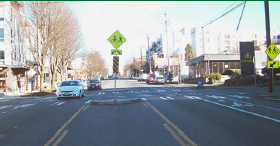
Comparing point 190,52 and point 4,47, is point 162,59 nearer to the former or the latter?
point 190,52

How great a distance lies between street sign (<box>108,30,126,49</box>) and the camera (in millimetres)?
14678

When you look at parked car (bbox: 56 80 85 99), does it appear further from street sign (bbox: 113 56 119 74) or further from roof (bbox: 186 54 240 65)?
roof (bbox: 186 54 240 65)

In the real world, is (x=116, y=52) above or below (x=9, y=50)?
below

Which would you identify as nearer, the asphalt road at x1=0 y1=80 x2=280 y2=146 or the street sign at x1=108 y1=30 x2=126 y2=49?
the asphalt road at x1=0 y1=80 x2=280 y2=146

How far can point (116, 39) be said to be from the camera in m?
14.7

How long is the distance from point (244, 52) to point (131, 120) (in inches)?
1059

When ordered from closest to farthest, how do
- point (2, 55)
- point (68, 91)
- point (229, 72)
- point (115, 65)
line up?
point (115, 65), point (68, 91), point (2, 55), point (229, 72)

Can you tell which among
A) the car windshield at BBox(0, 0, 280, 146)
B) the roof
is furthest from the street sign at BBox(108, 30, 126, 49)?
the roof

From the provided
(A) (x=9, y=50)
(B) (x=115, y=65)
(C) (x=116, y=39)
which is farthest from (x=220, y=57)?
(C) (x=116, y=39)

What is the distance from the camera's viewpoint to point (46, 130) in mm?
8359

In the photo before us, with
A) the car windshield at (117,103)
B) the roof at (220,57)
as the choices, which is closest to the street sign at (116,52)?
the car windshield at (117,103)

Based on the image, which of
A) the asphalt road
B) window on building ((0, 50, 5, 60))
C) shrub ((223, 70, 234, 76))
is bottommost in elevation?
the asphalt road

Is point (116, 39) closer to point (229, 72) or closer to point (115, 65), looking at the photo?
point (115, 65)

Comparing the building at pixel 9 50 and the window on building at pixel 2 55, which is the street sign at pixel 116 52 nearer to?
the building at pixel 9 50
